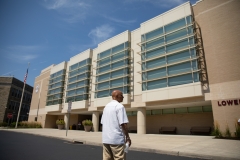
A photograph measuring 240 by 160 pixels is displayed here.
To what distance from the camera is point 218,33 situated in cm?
1717

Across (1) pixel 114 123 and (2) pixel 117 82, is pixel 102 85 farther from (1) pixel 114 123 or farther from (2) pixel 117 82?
(1) pixel 114 123

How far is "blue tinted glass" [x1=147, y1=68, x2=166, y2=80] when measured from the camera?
806 inches

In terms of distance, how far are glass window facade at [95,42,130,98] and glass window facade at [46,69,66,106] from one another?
43.5 feet

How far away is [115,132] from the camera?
9.56ft

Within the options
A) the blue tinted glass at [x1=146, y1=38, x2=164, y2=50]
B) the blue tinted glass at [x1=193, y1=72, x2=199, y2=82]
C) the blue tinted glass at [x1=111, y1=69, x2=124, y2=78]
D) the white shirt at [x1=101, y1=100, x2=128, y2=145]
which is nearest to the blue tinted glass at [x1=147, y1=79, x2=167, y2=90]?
the blue tinted glass at [x1=193, y1=72, x2=199, y2=82]

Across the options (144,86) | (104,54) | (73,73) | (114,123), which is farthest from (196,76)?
(73,73)

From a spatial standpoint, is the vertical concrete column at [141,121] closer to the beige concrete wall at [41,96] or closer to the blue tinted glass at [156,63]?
the blue tinted glass at [156,63]

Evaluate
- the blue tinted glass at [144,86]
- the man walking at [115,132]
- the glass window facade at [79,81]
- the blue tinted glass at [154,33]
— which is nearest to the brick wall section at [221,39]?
the blue tinted glass at [154,33]

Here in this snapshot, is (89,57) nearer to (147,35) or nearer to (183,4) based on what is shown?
(147,35)

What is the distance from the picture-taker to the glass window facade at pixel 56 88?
1514 inches

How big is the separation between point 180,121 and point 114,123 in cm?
2194

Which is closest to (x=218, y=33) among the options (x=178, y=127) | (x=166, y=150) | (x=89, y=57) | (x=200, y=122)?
(x=200, y=122)

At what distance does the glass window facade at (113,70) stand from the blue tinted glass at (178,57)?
697 centimetres

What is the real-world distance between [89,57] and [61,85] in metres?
11.4
